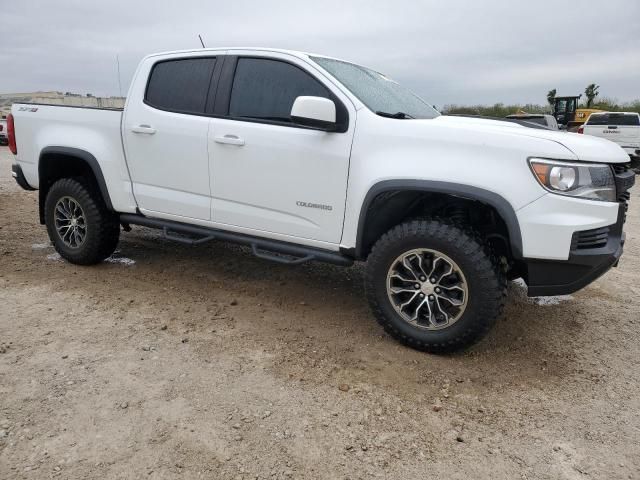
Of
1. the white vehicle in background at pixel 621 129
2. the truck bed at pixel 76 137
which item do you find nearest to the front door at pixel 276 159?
the truck bed at pixel 76 137

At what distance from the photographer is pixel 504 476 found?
7.38 feet

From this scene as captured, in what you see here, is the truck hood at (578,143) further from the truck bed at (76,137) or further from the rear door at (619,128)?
the rear door at (619,128)

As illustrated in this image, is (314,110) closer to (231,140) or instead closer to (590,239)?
(231,140)

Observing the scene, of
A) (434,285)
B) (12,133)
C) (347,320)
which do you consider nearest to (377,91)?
(434,285)

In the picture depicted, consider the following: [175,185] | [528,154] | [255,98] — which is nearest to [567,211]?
[528,154]

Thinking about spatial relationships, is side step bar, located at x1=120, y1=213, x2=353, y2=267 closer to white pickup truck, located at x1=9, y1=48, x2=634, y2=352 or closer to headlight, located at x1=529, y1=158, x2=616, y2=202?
white pickup truck, located at x1=9, y1=48, x2=634, y2=352

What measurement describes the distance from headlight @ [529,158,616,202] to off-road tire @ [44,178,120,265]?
12.0 feet

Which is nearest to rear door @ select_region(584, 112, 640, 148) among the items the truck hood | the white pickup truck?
the white pickup truck

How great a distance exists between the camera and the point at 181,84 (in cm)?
413

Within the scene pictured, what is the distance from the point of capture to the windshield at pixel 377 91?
138 inches

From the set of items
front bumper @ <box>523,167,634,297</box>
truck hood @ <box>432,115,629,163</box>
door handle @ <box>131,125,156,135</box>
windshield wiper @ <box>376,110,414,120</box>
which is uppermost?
windshield wiper @ <box>376,110,414,120</box>

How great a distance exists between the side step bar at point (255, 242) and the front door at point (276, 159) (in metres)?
0.10

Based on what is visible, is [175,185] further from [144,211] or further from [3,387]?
[3,387]

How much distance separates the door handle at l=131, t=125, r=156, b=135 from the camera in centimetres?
408
